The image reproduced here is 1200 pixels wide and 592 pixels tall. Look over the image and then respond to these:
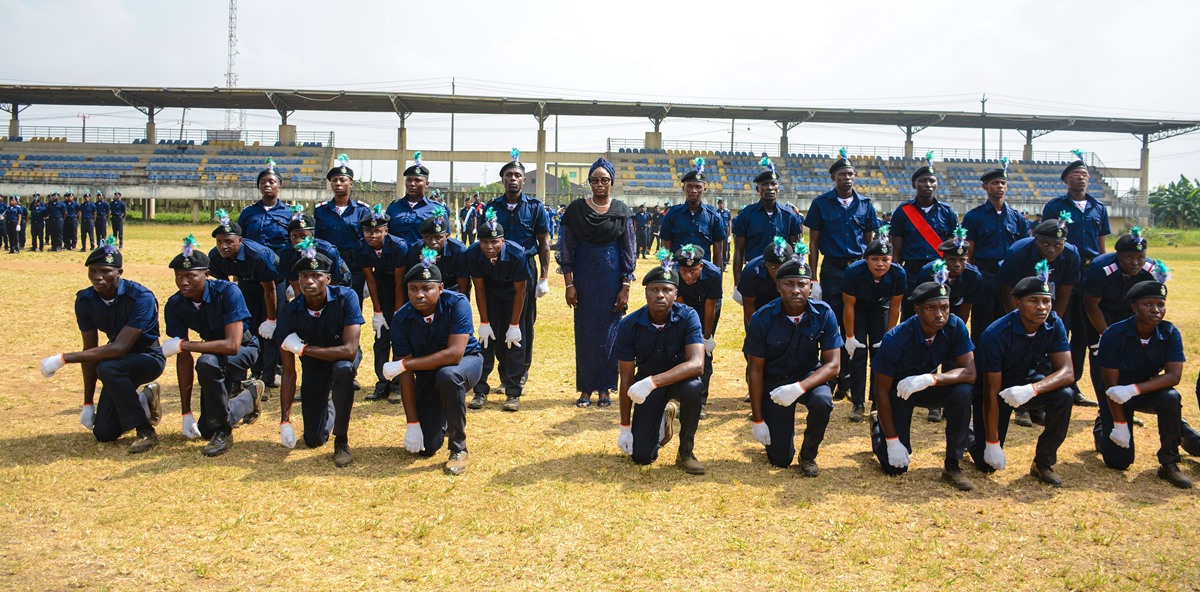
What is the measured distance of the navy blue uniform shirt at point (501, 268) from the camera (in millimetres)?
7609

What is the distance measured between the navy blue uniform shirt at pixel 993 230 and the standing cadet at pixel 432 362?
199 inches

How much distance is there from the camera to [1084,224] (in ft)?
27.0

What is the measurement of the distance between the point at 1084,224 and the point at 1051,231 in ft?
4.25

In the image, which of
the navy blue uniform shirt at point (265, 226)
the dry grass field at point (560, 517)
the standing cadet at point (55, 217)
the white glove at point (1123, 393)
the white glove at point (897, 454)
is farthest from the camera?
the standing cadet at point (55, 217)

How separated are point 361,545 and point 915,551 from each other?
292 centimetres

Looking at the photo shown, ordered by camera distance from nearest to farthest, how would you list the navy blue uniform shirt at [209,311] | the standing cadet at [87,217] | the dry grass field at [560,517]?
the dry grass field at [560,517] < the navy blue uniform shirt at [209,311] < the standing cadet at [87,217]

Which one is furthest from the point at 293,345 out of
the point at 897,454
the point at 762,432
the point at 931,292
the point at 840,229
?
the point at 840,229

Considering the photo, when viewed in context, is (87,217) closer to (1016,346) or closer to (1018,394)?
(1016,346)

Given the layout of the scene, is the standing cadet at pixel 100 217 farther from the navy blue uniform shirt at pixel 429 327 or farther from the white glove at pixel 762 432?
the white glove at pixel 762 432

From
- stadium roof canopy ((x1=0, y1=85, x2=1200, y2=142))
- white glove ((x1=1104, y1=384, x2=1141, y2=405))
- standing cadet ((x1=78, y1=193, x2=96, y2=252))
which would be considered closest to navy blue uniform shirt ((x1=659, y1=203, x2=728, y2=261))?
white glove ((x1=1104, y1=384, x2=1141, y2=405))

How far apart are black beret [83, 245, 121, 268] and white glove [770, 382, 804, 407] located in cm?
482

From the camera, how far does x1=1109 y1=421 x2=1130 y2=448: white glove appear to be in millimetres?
5826

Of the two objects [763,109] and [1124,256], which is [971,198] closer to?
[763,109]

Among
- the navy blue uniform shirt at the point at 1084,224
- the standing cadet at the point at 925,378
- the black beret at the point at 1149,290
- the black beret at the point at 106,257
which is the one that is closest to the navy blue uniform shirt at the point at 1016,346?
the standing cadet at the point at 925,378
